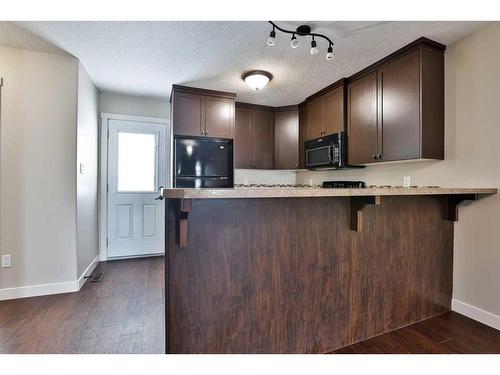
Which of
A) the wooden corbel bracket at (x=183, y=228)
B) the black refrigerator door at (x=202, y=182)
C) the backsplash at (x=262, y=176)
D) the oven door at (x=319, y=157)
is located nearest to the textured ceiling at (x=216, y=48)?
the oven door at (x=319, y=157)

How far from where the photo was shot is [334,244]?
1.61 m

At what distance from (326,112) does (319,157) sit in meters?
0.60

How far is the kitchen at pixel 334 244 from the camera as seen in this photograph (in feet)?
4.26

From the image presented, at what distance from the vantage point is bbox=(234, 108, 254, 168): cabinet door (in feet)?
13.2

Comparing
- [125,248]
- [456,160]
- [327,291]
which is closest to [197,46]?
[327,291]

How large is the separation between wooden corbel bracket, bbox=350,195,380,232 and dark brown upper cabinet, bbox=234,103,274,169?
2575 mm

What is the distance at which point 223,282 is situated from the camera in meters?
1.35

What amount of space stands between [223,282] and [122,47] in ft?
7.49

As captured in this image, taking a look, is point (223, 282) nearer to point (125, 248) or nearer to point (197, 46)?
point (197, 46)

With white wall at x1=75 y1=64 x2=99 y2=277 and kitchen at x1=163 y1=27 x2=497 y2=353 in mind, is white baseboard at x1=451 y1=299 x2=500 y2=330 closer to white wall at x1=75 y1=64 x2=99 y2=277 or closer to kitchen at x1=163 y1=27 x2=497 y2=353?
kitchen at x1=163 y1=27 x2=497 y2=353

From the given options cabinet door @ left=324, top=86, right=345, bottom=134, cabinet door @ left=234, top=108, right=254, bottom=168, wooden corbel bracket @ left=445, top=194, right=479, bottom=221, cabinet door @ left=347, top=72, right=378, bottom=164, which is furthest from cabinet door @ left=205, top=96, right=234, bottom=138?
wooden corbel bracket @ left=445, top=194, right=479, bottom=221

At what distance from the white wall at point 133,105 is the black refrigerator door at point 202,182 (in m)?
1.24
